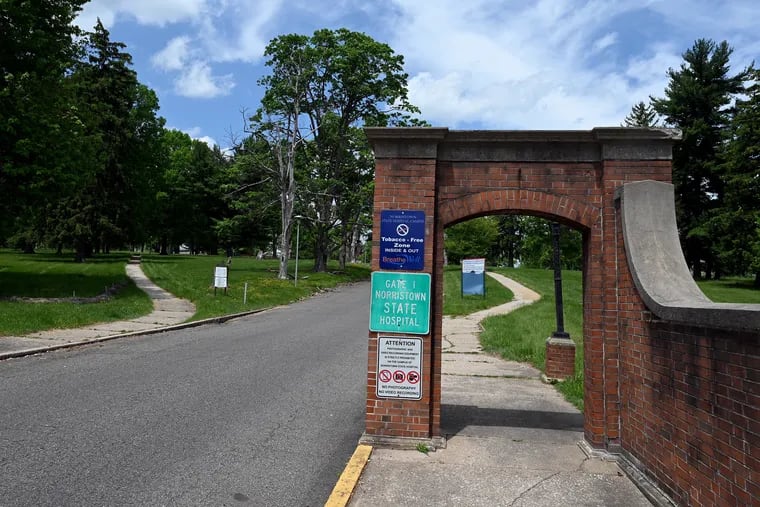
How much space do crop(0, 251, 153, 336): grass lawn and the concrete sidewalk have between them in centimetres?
1138

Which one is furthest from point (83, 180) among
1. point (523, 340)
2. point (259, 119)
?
point (523, 340)

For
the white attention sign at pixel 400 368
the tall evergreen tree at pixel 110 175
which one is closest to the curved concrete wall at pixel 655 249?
the white attention sign at pixel 400 368

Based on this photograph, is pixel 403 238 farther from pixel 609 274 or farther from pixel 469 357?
pixel 469 357

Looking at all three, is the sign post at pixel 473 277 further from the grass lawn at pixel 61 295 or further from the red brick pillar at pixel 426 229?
the red brick pillar at pixel 426 229

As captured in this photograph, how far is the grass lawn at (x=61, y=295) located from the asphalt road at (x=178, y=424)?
3609mm

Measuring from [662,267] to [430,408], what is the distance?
2793mm

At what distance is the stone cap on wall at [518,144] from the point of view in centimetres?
571

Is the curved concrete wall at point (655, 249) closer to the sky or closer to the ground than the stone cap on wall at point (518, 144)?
closer to the ground

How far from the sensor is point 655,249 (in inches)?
209

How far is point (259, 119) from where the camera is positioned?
33531 mm

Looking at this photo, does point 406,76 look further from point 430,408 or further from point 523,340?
point 430,408

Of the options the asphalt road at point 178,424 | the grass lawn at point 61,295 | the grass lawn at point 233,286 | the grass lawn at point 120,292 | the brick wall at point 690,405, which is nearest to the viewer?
the brick wall at point 690,405

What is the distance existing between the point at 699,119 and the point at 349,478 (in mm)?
49028

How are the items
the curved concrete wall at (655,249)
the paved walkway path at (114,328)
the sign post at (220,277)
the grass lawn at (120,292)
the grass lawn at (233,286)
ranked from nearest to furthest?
the curved concrete wall at (655,249) < the paved walkway path at (114,328) < the grass lawn at (120,292) < the grass lawn at (233,286) < the sign post at (220,277)
